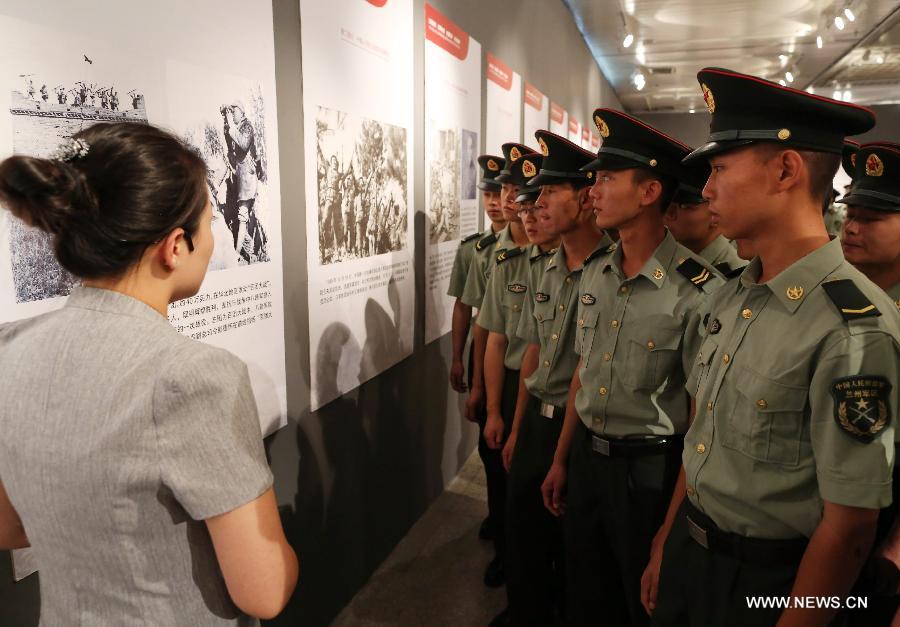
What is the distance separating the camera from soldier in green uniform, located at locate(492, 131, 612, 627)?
7.43 feet

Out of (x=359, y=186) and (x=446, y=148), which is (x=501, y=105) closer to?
(x=446, y=148)

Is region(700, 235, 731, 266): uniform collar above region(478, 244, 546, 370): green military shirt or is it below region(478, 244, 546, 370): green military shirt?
above

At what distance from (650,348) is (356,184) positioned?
4.14ft

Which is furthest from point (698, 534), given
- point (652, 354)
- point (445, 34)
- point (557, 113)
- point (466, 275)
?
point (557, 113)

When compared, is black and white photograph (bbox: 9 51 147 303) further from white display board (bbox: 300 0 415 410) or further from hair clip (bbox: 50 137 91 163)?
white display board (bbox: 300 0 415 410)

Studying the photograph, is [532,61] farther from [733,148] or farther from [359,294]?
[733,148]

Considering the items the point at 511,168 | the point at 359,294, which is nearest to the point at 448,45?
the point at 511,168

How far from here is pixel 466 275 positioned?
3348mm

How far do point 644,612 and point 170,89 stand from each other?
6.44ft

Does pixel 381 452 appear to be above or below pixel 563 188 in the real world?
below

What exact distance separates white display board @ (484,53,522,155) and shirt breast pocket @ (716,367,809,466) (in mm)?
3016

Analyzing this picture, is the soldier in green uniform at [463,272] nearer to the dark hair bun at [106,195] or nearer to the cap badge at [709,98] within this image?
the cap badge at [709,98]

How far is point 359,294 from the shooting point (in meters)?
2.43

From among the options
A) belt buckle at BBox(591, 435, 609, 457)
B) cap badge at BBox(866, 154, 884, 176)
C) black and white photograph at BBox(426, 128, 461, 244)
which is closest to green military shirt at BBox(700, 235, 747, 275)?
cap badge at BBox(866, 154, 884, 176)
